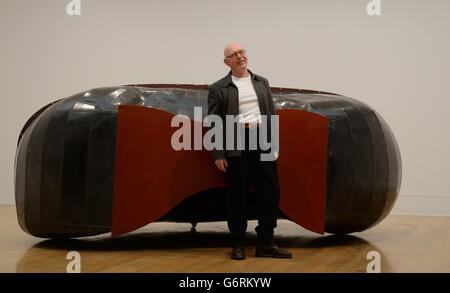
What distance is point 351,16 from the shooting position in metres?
5.90

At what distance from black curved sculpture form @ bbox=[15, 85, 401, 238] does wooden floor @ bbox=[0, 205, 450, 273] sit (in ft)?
0.50

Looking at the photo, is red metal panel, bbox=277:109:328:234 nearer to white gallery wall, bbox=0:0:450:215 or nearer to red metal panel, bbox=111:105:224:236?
red metal panel, bbox=111:105:224:236

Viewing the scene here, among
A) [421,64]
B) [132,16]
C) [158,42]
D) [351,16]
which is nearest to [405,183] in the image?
[421,64]

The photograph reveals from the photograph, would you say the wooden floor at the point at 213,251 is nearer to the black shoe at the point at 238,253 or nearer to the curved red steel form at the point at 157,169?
the black shoe at the point at 238,253

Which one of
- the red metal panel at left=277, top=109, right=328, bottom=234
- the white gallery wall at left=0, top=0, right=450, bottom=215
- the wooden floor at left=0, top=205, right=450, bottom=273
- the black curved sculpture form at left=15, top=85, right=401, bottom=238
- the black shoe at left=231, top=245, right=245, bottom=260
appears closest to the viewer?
the wooden floor at left=0, top=205, right=450, bottom=273

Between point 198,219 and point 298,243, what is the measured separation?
0.64m

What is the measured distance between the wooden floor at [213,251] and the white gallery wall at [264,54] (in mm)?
1706

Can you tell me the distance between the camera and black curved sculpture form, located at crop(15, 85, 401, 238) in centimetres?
302


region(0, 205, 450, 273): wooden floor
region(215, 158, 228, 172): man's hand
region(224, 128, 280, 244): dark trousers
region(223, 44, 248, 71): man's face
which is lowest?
region(0, 205, 450, 273): wooden floor

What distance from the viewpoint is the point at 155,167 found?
305cm

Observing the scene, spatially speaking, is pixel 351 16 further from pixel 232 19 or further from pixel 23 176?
pixel 23 176

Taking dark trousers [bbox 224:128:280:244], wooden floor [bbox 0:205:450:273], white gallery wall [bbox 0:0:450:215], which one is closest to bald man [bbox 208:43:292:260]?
dark trousers [bbox 224:128:280:244]

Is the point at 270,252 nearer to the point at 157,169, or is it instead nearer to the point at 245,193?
the point at 245,193

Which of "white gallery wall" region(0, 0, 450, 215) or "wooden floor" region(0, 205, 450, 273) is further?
"white gallery wall" region(0, 0, 450, 215)
